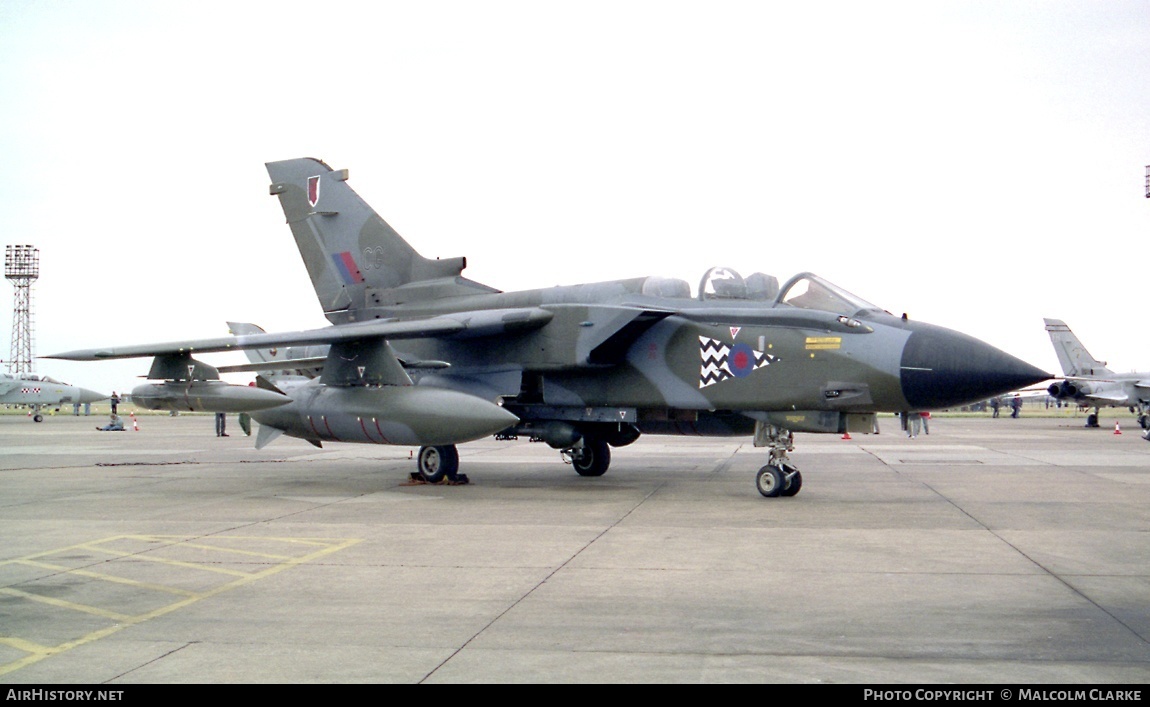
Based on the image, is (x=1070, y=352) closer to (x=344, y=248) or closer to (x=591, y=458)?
(x=591, y=458)

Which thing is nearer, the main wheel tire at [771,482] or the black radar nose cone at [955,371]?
the black radar nose cone at [955,371]

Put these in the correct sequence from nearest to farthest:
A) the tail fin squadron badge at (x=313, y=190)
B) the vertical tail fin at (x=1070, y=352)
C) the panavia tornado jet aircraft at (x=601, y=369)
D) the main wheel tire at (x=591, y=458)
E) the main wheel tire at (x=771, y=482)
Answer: the panavia tornado jet aircraft at (x=601, y=369), the main wheel tire at (x=771, y=482), the main wheel tire at (x=591, y=458), the tail fin squadron badge at (x=313, y=190), the vertical tail fin at (x=1070, y=352)

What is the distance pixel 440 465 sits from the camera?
14555mm

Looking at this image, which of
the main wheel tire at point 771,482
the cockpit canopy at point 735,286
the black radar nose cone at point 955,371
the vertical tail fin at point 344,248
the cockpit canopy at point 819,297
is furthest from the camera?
the vertical tail fin at point 344,248

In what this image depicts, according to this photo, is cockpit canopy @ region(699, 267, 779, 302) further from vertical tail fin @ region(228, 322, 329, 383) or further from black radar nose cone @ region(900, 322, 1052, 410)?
vertical tail fin @ region(228, 322, 329, 383)

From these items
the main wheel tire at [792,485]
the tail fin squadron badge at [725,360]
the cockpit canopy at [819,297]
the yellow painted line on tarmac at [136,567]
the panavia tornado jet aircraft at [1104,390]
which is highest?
the cockpit canopy at [819,297]

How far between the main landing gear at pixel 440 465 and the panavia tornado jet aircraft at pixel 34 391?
39.2 meters

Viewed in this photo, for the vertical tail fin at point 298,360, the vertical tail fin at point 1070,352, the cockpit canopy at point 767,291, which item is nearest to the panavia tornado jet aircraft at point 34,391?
the vertical tail fin at point 298,360

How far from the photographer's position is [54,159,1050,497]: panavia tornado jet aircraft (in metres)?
11.3

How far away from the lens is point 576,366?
13.5 m

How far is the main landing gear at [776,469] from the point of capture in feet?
40.0

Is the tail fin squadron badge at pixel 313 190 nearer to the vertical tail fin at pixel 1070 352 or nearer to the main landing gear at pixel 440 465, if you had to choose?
the main landing gear at pixel 440 465

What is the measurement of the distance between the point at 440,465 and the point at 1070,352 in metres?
39.2
